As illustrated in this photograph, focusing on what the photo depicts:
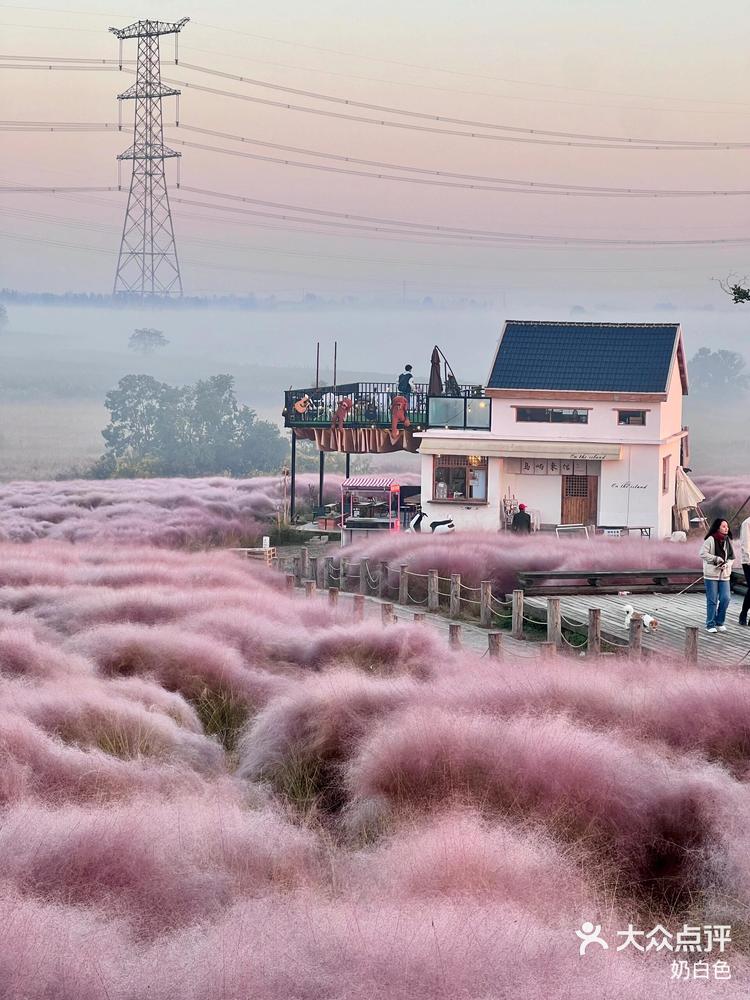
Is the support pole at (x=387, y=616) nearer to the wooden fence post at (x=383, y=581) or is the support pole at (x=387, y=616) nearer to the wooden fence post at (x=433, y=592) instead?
the wooden fence post at (x=433, y=592)

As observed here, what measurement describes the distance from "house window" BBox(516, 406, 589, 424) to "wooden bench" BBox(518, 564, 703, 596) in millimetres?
15173

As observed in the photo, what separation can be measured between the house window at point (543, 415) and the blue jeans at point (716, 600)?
1970 centimetres

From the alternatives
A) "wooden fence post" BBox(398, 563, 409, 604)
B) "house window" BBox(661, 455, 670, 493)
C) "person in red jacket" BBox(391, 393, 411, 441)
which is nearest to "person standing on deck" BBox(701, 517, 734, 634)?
"wooden fence post" BBox(398, 563, 409, 604)

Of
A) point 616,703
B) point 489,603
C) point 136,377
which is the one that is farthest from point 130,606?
point 136,377

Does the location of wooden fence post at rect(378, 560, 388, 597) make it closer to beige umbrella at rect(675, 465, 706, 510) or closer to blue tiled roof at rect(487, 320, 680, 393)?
blue tiled roof at rect(487, 320, 680, 393)

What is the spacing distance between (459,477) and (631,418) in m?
5.44

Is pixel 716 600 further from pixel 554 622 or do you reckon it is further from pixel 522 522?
pixel 522 522

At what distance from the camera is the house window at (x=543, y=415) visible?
38875 mm

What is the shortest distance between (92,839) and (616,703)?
18.5 feet

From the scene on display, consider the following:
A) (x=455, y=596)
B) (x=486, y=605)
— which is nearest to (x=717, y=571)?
(x=486, y=605)

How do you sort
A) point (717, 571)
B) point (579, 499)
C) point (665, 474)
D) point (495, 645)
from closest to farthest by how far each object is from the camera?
point (495, 645) < point (717, 571) < point (579, 499) < point (665, 474)

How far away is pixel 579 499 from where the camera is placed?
38688mm

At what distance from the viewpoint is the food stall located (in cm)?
3872

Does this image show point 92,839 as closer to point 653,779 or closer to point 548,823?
point 548,823
